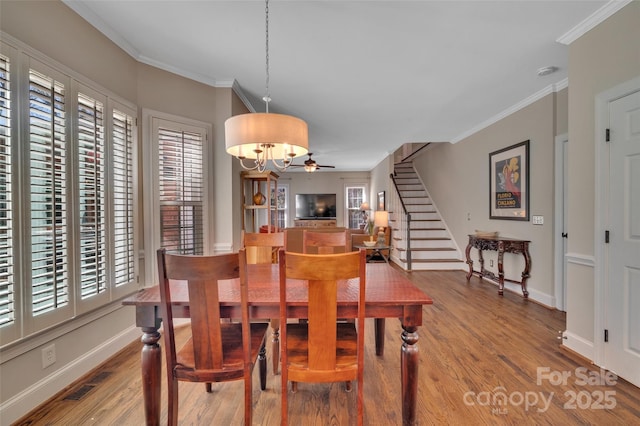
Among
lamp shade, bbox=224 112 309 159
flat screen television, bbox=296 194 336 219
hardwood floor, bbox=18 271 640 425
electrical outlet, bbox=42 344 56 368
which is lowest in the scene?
hardwood floor, bbox=18 271 640 425

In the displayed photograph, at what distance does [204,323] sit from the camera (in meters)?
1.32

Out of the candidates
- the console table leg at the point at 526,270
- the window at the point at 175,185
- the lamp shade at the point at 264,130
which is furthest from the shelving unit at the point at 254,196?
the console table leg at the point at 526,270

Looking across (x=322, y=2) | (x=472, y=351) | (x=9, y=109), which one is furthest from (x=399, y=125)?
(x=9, y=109)

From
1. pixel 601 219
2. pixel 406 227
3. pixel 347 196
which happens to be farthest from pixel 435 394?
pixel 347 196

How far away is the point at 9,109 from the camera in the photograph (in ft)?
5.20

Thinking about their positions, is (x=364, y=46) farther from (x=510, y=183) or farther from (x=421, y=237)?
(x=421, y=237)

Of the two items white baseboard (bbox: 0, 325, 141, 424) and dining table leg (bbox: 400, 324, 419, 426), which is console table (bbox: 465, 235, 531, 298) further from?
white baseboard (bbox: 0, 325, 141, 424)

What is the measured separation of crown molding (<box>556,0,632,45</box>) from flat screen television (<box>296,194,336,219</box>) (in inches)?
323

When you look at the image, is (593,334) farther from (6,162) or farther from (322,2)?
(6,162)

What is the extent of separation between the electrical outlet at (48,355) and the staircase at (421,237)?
16.4ft

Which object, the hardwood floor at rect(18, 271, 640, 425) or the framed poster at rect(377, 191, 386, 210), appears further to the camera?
the framed poster at rect(377, 191, 386, 210)

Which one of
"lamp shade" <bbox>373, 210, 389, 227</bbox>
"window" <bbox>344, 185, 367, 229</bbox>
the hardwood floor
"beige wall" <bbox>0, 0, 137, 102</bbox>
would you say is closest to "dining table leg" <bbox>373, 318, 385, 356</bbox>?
the hardwood floor

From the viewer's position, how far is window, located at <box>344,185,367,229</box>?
10492mm

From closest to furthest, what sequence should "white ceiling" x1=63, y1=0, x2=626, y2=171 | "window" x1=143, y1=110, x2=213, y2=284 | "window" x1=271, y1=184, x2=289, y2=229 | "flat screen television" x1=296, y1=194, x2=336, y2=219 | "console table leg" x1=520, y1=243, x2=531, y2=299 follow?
"white ceiling" x1=63, y1=0, x2=626, y2=171, "window" x1=143, y1=110, x2=213, y2=284, "console table leg" x1=520, y1=243, x2=531, y2=299, "flat screen television" x1=296, y1=194, x2=336, y2=219, "window" x1=271, y1=184, x2=289, y2=229
